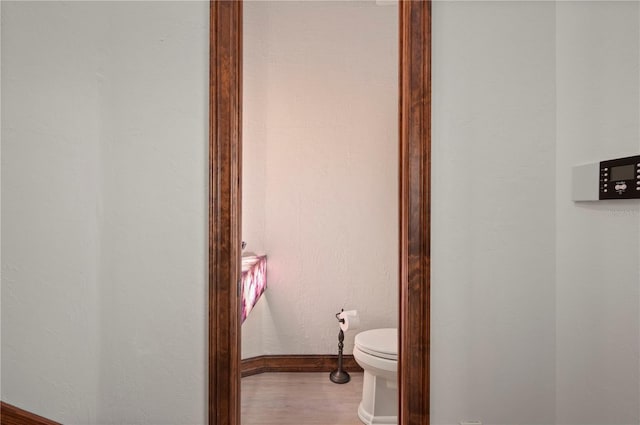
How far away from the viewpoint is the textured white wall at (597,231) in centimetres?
115

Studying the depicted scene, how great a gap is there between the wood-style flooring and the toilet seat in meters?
0.40

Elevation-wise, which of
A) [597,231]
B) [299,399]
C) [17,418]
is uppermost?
[597,231]

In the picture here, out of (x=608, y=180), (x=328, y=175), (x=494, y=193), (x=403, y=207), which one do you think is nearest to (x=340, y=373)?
(x=328, y=175)

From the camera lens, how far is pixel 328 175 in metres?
2.70

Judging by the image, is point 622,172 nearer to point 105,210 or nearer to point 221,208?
point 221,208

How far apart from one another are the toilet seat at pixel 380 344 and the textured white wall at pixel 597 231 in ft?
2.53

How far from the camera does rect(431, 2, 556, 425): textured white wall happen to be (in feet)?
4.38

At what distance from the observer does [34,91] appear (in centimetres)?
139

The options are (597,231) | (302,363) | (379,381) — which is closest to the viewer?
(597,231)

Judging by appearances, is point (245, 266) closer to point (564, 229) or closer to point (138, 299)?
point (138, 299)

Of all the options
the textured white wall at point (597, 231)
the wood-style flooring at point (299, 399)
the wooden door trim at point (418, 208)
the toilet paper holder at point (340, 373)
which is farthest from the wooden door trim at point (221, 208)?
the toilet paper holder at point (340, 373)

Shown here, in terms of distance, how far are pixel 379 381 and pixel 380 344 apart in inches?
7.4

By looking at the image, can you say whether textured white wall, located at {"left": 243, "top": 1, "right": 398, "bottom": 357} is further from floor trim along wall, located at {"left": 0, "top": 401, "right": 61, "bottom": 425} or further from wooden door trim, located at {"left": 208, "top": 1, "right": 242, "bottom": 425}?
floor trim along wall, located at {"left": 0, "top": 401, "right": 61, "bottom": 425}

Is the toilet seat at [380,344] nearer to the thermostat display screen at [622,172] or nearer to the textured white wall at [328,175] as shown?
the textured white wall at [328,175]
